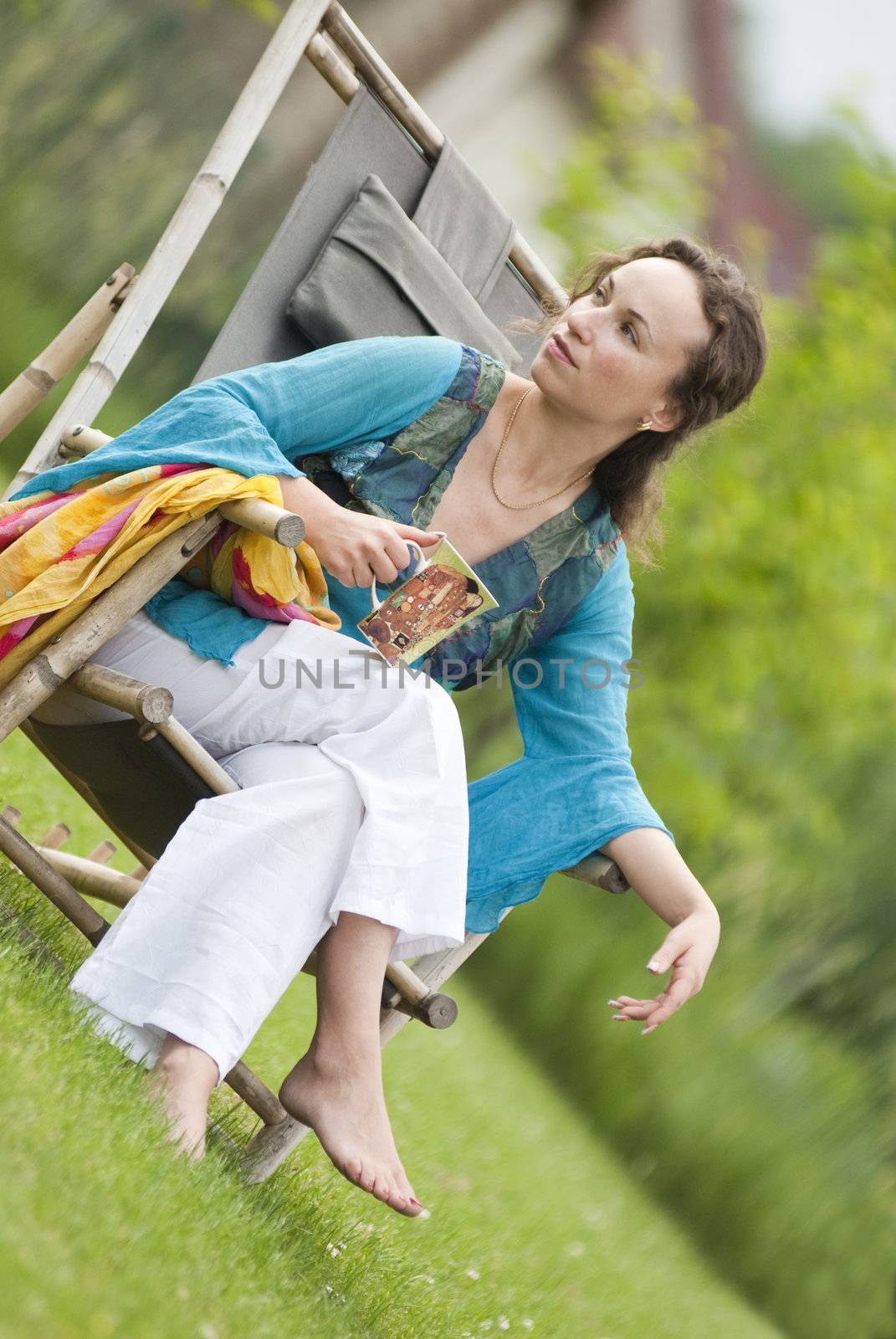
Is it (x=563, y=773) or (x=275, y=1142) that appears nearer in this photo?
(x=275, y=1142)

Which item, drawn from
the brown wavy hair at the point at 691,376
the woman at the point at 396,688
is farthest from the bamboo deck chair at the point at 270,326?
the brown wavy hair at the point at 691,376

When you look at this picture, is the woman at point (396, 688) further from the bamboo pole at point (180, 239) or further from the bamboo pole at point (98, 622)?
the bamboo pole at point (180, 239)

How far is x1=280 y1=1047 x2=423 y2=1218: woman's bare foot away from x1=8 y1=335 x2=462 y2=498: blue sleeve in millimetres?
788

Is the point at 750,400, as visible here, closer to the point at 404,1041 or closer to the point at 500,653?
the point at 500,653

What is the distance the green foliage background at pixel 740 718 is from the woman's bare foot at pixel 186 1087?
3.58 m

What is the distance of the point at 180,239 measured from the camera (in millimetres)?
2713

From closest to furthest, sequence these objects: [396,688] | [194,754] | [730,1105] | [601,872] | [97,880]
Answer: [194,754]
[396,688]
[601,872]
[97,880]
[730,1105]

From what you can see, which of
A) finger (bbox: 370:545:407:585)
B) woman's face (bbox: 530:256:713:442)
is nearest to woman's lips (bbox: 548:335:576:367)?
woman's face (bbox: 530:256:713:442)

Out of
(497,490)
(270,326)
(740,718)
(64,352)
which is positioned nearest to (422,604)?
(497,490)

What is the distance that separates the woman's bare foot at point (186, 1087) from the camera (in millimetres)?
1721

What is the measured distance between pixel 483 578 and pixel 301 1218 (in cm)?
103

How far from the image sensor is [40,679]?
189 centimetres

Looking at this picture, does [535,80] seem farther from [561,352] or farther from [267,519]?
[267,519]

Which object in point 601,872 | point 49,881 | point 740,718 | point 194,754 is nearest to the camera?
point 194,754
